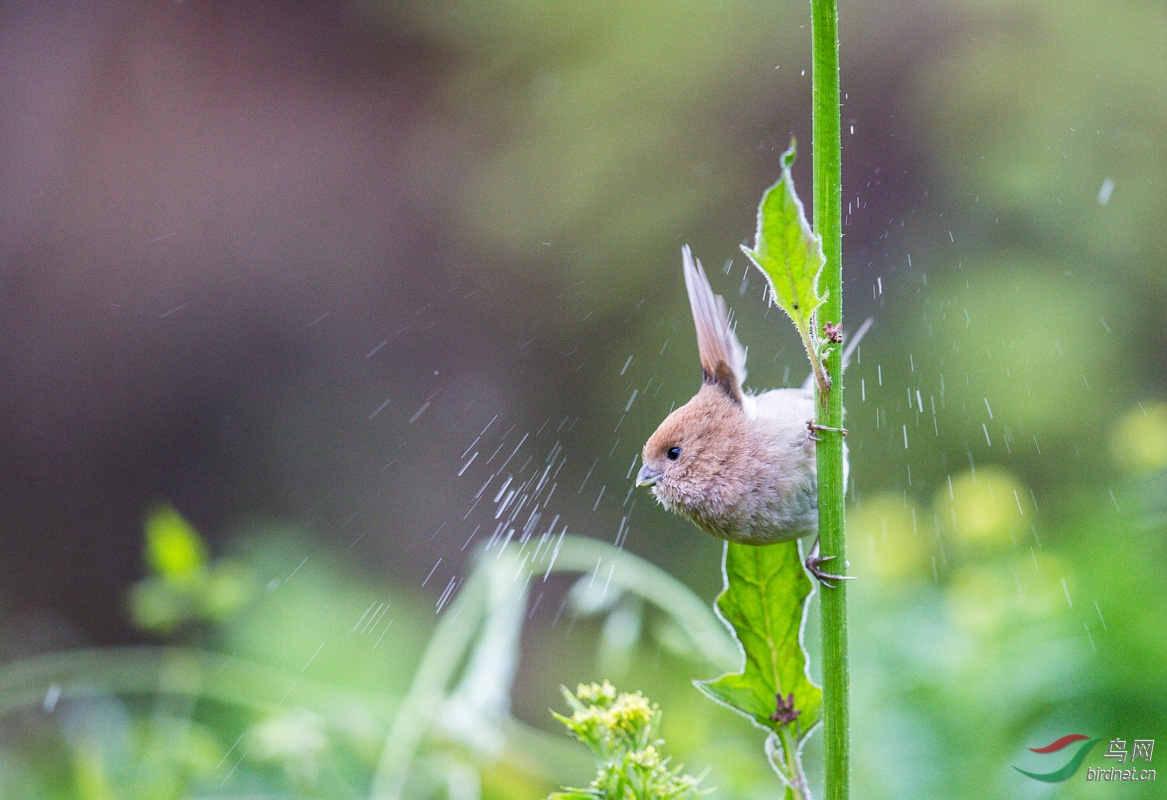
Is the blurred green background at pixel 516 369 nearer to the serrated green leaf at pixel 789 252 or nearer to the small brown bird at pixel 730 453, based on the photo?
the small brown bird at pixel 730 453

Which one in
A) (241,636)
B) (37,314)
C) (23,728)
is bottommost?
(23,728)

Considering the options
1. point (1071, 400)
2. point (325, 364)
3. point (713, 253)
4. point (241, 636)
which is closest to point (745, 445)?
point (241, 636)

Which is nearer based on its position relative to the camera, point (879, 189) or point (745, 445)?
point (745, 445)

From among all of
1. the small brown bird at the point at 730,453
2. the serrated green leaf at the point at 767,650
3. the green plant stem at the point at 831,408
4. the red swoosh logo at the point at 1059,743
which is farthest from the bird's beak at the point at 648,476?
the red swoosh logo at the point at 1059,743

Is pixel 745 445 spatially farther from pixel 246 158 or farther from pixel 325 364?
pixel 246 158

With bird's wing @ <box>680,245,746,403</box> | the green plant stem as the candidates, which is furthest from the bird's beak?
the green plant stem

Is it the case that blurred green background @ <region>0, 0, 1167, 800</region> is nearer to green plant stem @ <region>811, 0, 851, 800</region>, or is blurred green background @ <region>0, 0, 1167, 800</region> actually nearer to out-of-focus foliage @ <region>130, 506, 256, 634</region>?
out-of-focus foliage @ <region>130, 506, 256, 634</region>
